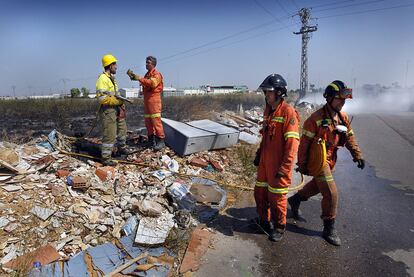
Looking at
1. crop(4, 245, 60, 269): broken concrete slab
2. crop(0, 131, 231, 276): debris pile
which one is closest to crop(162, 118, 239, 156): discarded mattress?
crop(0, 131, 231, 276): debris pile

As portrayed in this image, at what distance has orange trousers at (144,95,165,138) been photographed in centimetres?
619

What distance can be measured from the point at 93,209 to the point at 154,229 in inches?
35.6

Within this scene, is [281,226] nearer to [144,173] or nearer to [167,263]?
[167,263]

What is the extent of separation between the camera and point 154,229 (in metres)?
3.56

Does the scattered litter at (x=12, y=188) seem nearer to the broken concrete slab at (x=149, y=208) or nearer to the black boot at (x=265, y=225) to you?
the broken concrete slab at (x=149, y=208)

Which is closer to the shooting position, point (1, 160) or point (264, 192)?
point (264, 192)

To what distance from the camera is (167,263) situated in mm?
3105

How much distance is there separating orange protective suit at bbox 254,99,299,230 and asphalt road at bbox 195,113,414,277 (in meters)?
0.40

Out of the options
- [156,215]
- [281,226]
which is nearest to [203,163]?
[156,215]

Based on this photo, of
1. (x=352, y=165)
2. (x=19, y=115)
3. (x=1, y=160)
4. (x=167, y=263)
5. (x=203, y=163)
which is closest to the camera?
(x=167, y=263)

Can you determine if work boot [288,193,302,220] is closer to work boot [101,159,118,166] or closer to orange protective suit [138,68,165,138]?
work boot [101,159,118,166]

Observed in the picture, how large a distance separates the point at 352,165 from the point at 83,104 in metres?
20.9

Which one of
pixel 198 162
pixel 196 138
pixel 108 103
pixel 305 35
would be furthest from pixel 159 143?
pixel 305 35

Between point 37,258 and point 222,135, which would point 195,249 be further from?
point 222,135
